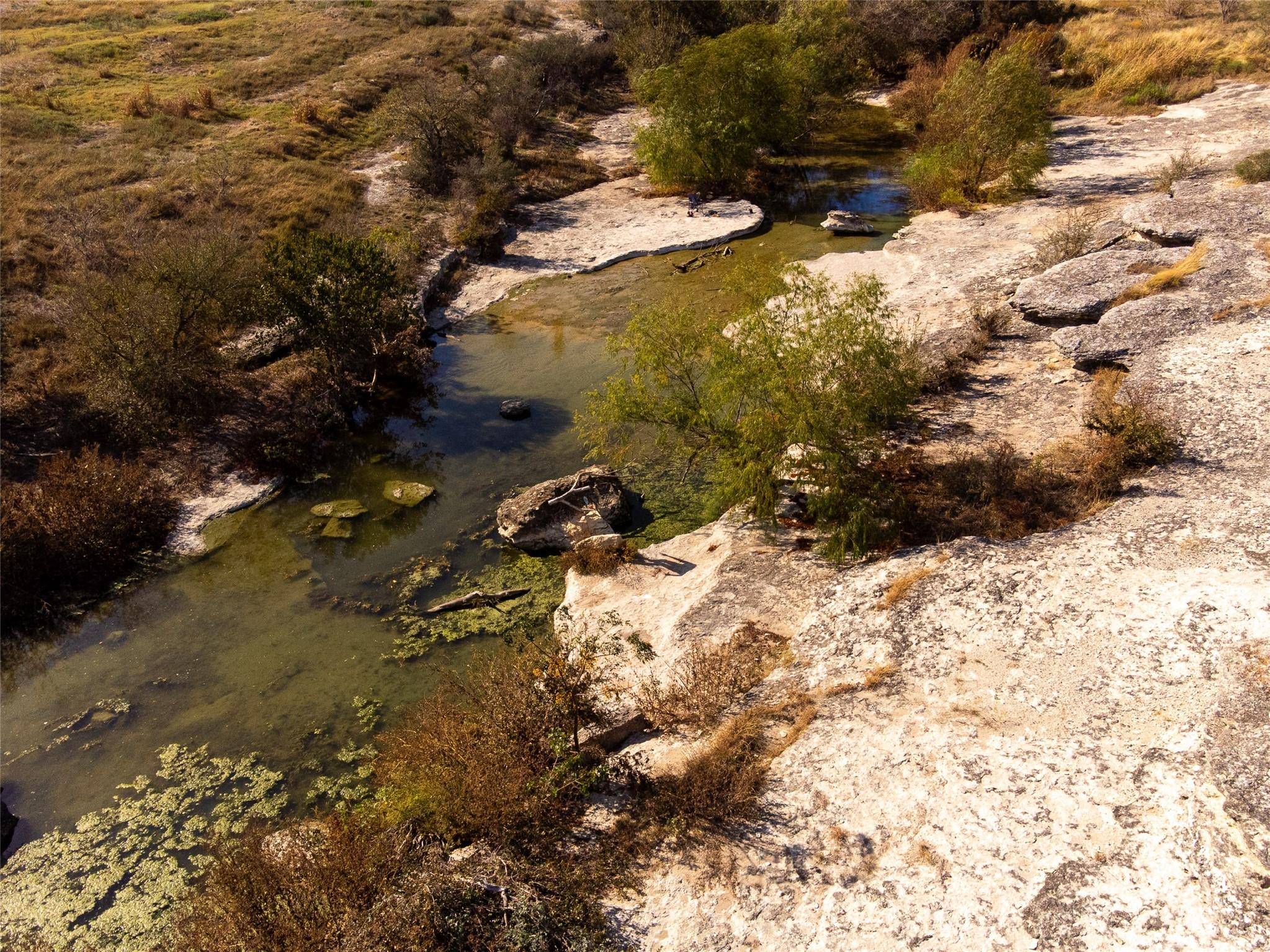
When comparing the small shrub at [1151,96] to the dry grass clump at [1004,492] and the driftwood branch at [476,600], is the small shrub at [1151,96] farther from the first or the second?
the driftwood branch at [476,600]

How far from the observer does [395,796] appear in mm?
9820

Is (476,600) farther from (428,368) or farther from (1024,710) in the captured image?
(428,368)

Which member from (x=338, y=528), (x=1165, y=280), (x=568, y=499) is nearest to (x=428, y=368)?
(x=338, y=528)

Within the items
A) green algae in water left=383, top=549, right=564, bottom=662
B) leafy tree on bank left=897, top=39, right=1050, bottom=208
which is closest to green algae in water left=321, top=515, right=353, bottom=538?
green algae in water left=383, top=549, right=564, bottom=662

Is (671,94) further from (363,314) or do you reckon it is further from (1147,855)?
(1147,855)

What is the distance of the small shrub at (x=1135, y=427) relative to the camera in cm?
1268

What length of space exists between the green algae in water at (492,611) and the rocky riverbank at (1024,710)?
0.75 meters

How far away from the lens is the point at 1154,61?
1410 inches

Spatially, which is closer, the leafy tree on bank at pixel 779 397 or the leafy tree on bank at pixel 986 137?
the leafy tree on bank at pixel 779 397

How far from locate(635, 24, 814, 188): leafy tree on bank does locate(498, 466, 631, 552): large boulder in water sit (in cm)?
2040

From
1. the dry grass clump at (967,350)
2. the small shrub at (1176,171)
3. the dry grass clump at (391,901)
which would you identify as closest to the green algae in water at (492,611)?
the dry grass clump at (391,901)

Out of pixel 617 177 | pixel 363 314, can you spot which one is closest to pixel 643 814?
pixel 363 314

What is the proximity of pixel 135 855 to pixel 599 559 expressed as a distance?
8.66m

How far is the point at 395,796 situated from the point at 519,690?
81.4 inches
